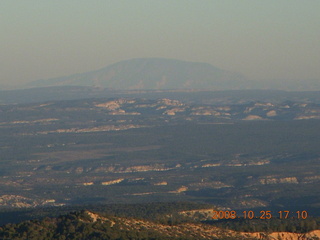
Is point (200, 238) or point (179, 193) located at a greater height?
point (200, 238)

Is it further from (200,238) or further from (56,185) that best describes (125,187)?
(200,238)

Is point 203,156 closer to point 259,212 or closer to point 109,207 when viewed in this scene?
point 259,212

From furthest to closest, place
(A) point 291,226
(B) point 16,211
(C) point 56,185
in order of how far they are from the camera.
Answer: (C) point 56,185, (B) point 16,211, (A) point 291,226

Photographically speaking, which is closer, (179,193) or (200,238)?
(200,238)

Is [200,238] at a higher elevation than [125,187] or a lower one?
higher

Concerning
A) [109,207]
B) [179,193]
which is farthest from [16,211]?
[179,193]

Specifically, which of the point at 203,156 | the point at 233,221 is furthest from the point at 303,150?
the point at 233,221

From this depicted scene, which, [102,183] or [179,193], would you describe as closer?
[179,193]

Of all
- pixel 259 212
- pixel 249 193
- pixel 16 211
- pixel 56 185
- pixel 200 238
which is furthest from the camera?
pixel 56 185

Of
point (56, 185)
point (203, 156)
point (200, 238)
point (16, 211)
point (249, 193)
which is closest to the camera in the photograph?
point (200, 238)
